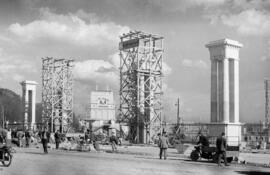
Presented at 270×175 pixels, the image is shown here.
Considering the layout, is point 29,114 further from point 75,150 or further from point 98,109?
point 75,150

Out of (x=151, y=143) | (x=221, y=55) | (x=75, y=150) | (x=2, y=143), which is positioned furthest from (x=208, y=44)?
(x=2, y=143)

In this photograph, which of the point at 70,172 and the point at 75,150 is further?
the point at 75,150

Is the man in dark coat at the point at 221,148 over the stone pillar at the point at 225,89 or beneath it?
beneath

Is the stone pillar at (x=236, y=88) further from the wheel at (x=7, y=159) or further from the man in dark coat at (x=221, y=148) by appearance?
the wheel at (x=7, y=159)

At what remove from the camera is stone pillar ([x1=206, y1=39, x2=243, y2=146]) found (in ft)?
106

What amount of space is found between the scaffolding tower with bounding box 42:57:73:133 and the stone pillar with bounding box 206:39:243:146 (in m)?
36.3

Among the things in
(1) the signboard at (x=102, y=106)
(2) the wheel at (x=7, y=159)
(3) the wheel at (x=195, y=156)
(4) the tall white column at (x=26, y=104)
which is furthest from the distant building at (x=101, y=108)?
(2) the wheel at (x=7, y=159)

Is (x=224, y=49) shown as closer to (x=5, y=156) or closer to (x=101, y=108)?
(x=5, y=156)

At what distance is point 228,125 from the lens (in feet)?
105

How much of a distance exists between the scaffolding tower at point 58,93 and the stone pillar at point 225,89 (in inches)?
1429

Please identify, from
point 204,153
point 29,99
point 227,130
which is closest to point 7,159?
point 204,153

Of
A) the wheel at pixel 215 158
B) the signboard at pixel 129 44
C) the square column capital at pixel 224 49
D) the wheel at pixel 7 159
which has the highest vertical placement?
the signboard at pixel 129 44

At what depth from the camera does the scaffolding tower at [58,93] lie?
218 ft

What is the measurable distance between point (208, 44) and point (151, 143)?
14.5 meters
